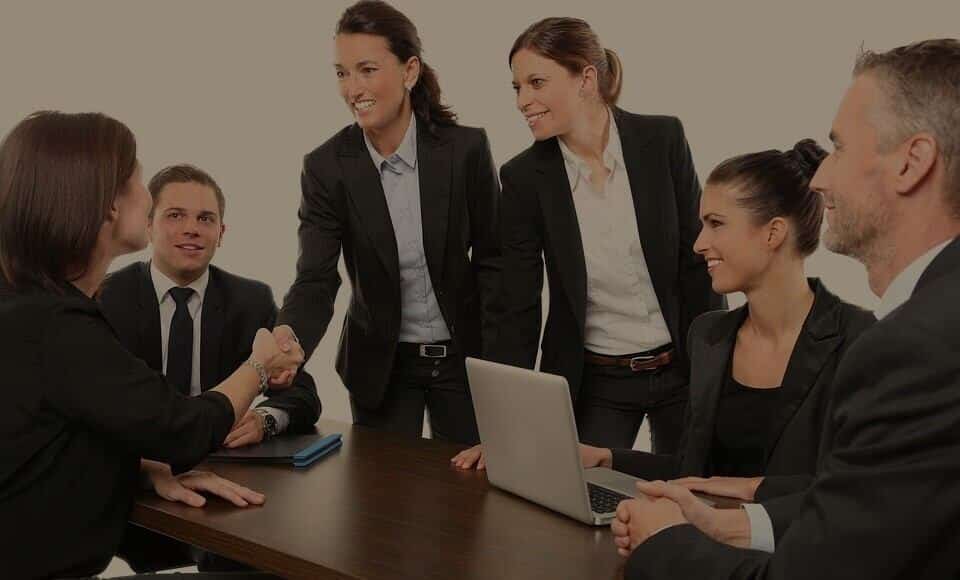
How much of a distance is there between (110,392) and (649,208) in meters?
1.68

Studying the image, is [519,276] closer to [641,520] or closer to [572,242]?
[572,242]

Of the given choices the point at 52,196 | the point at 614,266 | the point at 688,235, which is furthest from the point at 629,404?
the point at 52,196

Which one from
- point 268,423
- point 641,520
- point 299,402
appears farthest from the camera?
point 299,402

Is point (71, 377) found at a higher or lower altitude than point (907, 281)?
lower

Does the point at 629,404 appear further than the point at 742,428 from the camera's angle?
Yes

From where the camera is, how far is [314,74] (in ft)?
18.6

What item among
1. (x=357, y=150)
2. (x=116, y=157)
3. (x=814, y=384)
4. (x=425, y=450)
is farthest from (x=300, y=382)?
(x=814, y=384)

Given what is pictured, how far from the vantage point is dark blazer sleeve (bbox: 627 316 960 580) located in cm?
144

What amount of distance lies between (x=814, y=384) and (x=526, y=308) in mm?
1092

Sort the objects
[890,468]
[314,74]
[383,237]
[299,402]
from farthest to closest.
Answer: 1. [314,74]
2. [383,237]
3. [299,402]
4. [890,468]

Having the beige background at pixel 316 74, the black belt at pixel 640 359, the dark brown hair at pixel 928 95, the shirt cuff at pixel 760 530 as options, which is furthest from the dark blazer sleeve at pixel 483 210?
the dark brown hair at pixel 928 95

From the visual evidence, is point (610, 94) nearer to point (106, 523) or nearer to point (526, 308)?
point (526, 308)

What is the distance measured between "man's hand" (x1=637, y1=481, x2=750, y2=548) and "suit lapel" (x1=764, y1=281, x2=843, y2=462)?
52 cm

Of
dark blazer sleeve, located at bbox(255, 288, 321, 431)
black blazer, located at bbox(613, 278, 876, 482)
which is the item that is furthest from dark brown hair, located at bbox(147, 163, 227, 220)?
black blazer, located at bbox(613, 278, 876, 482)
